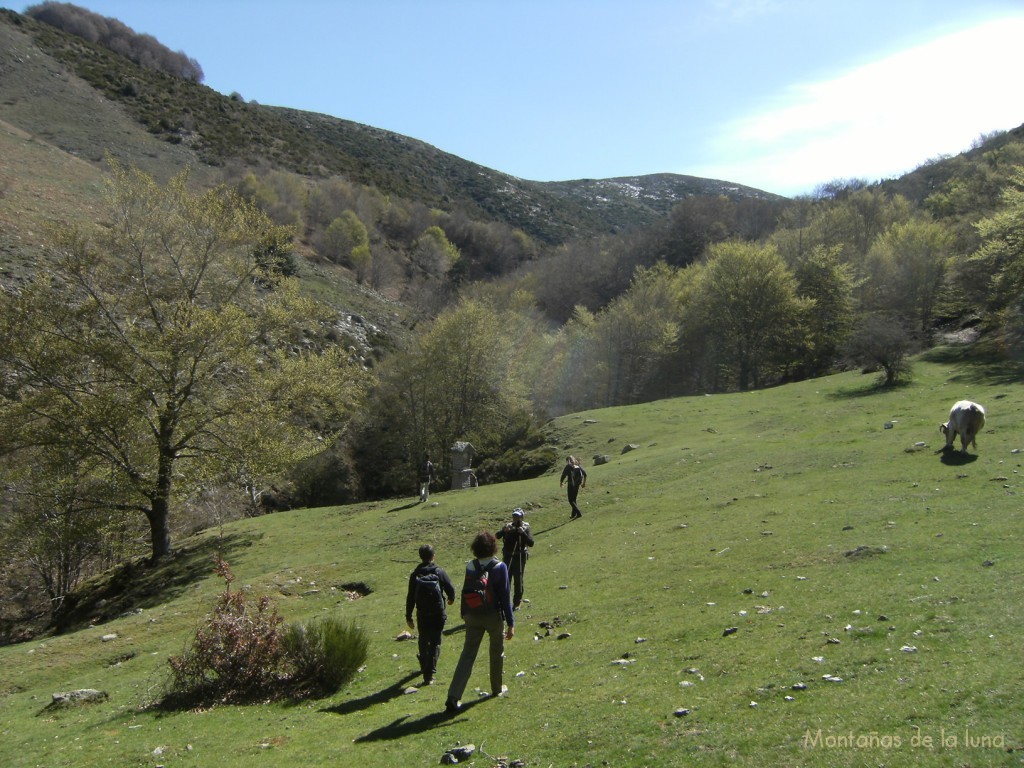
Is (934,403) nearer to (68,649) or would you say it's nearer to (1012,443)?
(1012,443)

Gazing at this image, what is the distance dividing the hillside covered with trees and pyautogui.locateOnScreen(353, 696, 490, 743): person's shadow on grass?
68.4 feet

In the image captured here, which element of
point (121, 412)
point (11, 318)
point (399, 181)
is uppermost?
point (399, 181)

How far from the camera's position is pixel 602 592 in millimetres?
14414

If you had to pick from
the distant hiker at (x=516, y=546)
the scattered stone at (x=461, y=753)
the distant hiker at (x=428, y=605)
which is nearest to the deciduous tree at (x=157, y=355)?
the distant hiker at (x=516, y=546)

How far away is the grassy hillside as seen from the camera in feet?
21.9

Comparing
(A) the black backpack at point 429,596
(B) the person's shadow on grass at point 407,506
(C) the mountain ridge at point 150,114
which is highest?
(C) the mountain ridge at point 150,114

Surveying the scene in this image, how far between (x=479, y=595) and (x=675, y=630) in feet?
12.2

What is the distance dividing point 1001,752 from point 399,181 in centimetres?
17744

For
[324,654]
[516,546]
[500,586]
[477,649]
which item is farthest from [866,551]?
[324,654]

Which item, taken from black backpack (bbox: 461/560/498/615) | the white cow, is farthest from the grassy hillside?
black backpack (bbox: 461/560/498/615)

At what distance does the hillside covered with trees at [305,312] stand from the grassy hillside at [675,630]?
20.0ft

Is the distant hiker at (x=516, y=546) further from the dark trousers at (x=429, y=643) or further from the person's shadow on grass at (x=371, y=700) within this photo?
the person's shadow on grass at (x=371, y=700)

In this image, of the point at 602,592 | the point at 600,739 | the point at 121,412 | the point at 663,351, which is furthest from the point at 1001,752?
the point at 663,351

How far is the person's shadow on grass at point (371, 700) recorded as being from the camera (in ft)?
32.3
